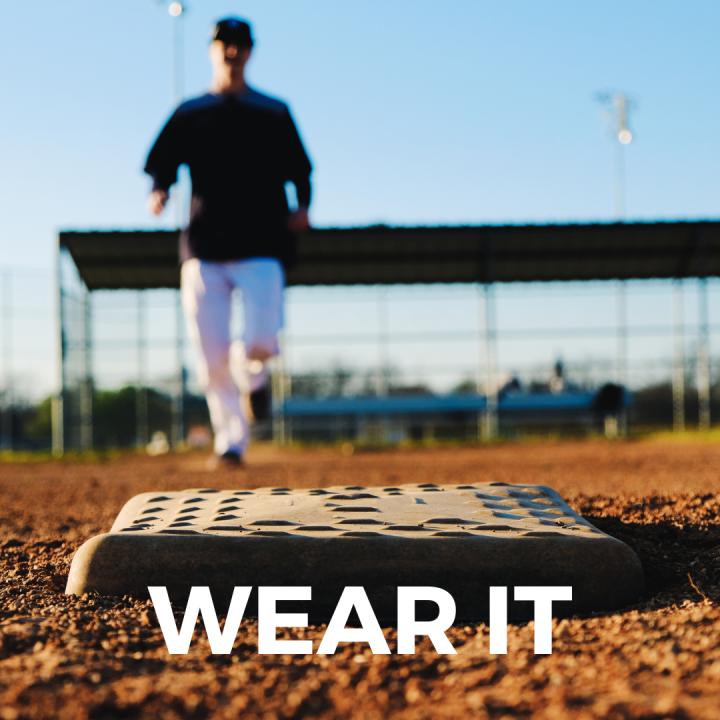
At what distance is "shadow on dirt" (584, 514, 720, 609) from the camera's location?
1.66 metres

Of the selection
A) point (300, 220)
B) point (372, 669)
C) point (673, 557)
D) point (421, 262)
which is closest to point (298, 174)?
point (300, 220)

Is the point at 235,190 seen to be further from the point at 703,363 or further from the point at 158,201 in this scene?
the point at 703,363

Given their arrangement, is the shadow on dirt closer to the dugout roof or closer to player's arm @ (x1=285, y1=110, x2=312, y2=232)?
player's arm @ (x1=285, y1=110, x2=312, y2=232)

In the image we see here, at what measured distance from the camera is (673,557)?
1.95m

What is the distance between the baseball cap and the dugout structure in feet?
31.4

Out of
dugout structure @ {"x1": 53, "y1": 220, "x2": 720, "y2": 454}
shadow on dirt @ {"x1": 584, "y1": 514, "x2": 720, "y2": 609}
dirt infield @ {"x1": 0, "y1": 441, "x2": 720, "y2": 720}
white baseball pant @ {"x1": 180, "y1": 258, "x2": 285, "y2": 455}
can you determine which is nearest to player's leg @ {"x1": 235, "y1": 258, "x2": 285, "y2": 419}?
white baseball pant @ {"x1": 180, "y1": 258, "x2": 285, "y2": 455}

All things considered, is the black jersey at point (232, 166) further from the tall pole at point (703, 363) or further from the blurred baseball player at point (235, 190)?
the tall pole at point (703, 363)

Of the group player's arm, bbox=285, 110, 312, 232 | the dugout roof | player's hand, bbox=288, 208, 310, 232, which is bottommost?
player's hand, bbox=288, 208, 310, 232

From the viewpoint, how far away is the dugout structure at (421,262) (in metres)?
13.7

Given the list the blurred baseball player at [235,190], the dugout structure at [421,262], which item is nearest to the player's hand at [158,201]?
the blurred baseball player at [235,190]

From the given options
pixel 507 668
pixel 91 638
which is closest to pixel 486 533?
pixel 507 668

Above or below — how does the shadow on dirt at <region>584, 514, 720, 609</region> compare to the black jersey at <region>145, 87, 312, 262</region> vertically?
below

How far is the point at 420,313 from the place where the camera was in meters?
16.0

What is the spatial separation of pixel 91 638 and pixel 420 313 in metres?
14.8
